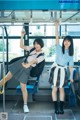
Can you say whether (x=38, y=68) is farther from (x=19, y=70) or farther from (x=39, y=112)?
(x=39, y=112)

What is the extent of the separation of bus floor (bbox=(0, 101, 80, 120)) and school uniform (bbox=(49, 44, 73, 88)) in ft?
2.26

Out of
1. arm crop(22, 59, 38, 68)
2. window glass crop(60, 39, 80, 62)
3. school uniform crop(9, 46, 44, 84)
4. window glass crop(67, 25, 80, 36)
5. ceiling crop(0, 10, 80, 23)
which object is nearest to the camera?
ceiling crop(0, 10, 80, 23)

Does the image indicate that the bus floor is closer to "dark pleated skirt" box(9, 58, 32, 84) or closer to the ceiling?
"dark pleated skirt" box(9, 58, 32, 84)

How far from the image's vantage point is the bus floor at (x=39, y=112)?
511 cm

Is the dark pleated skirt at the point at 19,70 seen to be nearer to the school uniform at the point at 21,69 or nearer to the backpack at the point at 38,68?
the school uniform at the point at 21,69

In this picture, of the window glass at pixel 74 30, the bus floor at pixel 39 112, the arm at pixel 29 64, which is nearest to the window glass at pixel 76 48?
the window glass at pixel 74 30

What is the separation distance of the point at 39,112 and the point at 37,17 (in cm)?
216

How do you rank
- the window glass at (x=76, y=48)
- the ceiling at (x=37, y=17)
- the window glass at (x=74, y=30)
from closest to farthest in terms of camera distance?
the ceiling at (x=37, y=17)
the window glass at (x=74, y=30)
the window glass at (x=76, y=48)

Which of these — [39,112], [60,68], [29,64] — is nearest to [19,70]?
[29,64]

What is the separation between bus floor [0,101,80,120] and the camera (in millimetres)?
5109

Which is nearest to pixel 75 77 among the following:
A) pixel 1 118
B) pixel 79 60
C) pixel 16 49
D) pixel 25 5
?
pixel 79 60

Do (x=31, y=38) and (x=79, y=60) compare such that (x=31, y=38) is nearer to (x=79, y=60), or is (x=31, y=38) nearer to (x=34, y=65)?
(x=79, y=60)

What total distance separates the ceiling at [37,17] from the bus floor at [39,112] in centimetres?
202

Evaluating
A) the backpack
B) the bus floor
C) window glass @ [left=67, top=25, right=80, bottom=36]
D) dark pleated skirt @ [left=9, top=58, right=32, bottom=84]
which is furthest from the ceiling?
the bus floor
